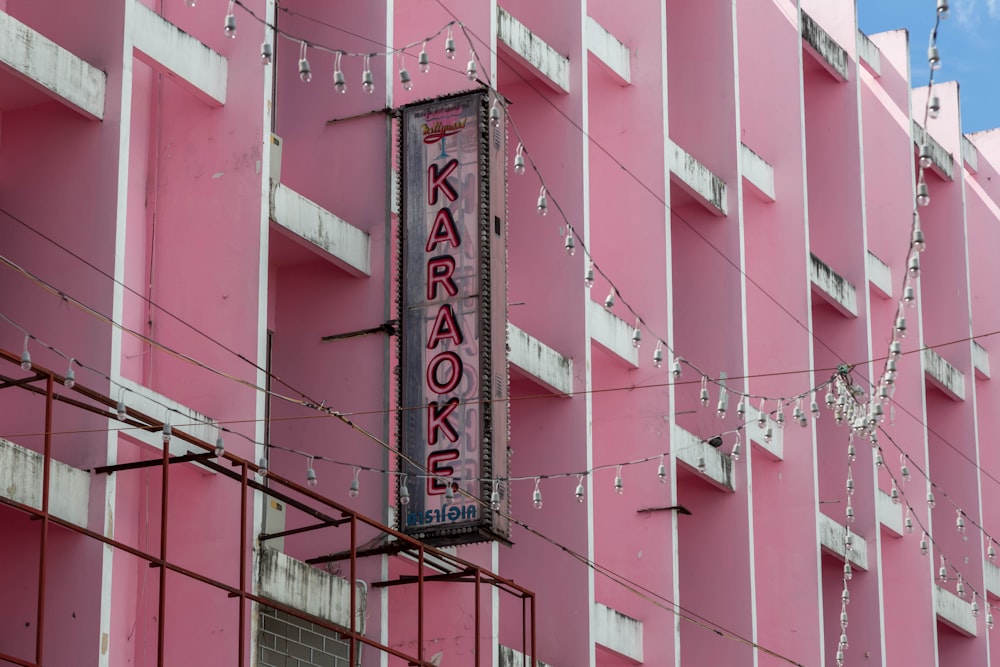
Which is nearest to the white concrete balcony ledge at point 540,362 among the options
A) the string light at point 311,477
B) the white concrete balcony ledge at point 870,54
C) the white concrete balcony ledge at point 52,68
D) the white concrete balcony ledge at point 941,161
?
the string light at point 311,477

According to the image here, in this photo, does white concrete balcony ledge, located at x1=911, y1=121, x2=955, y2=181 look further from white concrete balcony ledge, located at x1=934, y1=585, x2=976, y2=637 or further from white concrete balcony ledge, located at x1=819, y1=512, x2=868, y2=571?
white concrete balcony ledge, located at x1=819, y1=512, x2=868, y2=571

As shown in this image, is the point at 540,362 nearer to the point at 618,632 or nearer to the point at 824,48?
the point at 618,632

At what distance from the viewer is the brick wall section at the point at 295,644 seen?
70.6 feet

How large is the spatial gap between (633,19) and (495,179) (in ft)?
29.4

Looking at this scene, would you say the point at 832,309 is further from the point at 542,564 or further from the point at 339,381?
the point at 339,381

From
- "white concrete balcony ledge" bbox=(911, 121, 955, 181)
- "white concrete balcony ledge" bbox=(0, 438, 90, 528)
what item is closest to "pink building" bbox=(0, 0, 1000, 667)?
"white concrete balcony ledge" bbox=(0, 438, 90, 528)

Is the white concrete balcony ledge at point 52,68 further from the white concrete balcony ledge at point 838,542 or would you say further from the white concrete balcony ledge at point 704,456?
the white concrete balcony ledge at point 838,542

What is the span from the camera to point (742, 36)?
116ft

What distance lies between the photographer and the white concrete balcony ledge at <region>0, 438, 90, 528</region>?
17.9m

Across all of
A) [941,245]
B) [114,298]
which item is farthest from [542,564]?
[941,245]

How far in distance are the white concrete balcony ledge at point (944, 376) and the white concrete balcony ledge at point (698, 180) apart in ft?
32.0

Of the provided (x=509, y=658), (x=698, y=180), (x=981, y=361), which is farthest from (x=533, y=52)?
(x=981, y=361)

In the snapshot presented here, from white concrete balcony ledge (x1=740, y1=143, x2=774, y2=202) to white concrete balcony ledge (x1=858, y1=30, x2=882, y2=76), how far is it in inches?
231

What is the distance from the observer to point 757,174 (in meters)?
33.4
